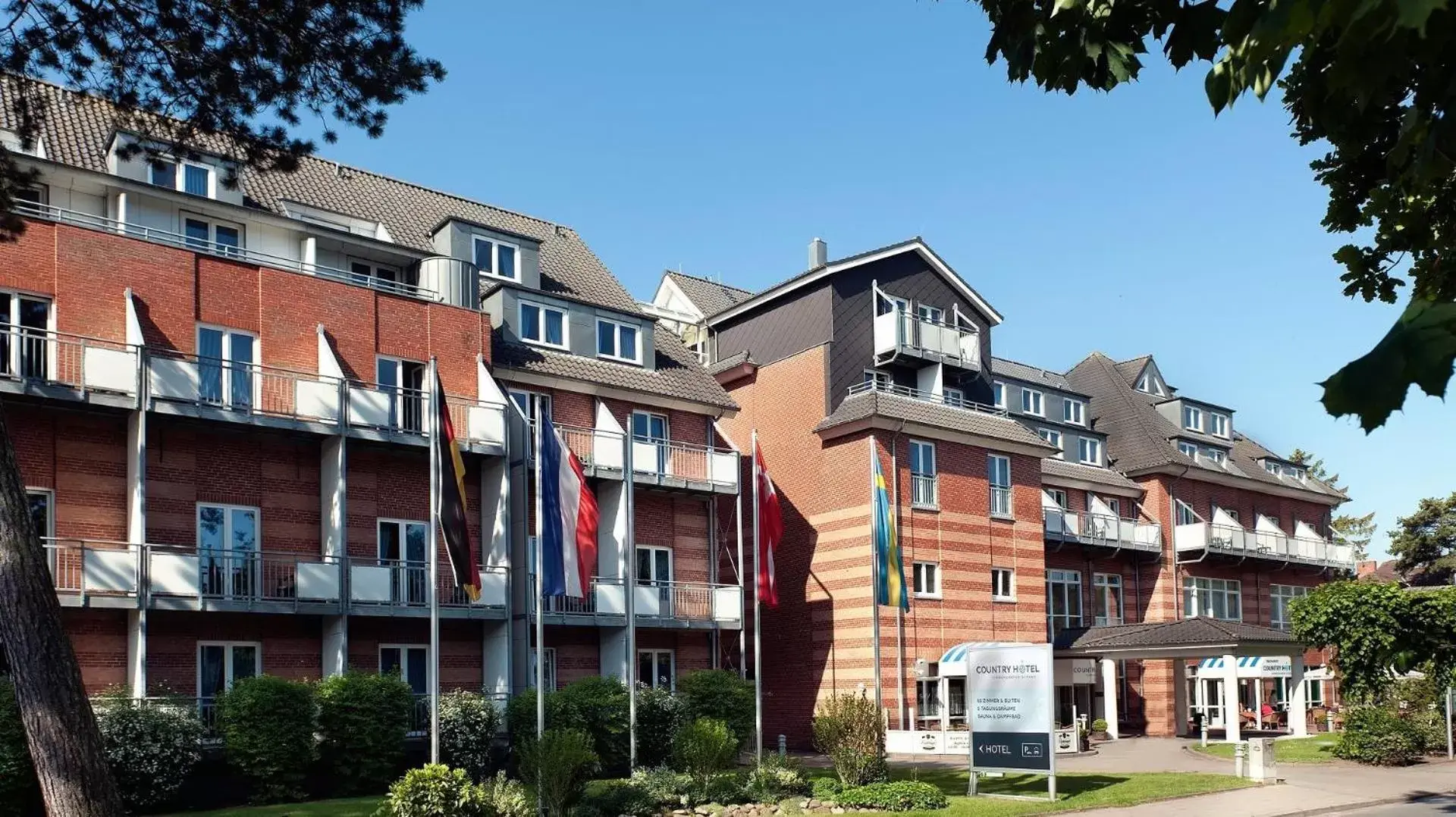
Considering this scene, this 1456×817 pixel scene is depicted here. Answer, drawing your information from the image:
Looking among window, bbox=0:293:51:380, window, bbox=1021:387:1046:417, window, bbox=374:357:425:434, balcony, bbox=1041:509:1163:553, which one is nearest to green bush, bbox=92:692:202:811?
window, bbox=0:293:51:380

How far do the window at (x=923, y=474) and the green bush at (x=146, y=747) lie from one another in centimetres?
2146

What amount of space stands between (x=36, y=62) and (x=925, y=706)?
29269mm

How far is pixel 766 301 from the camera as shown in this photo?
41.3m

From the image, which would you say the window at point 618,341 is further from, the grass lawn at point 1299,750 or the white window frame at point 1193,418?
the white window frame at point 1193,418

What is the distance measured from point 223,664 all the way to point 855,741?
474 inches

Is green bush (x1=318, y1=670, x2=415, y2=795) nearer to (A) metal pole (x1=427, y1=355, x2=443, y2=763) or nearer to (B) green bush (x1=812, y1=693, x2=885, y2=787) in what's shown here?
(A) metal pole (x1=427, y1=355, x2=443, y2=763)

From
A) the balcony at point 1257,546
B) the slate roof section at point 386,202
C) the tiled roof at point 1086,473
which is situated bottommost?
the balcony at point 1257,546

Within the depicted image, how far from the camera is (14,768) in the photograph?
1991cm

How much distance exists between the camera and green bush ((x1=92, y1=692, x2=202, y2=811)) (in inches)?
851

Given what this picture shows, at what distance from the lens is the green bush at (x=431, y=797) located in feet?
61.8

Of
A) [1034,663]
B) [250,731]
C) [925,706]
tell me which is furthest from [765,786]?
[925,706]

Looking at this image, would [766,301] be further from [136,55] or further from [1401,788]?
[136,55]

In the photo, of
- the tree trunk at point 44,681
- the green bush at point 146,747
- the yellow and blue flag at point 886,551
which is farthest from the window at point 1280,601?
the tree trunk at point 44,681

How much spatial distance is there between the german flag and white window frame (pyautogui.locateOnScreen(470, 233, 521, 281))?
966cm
